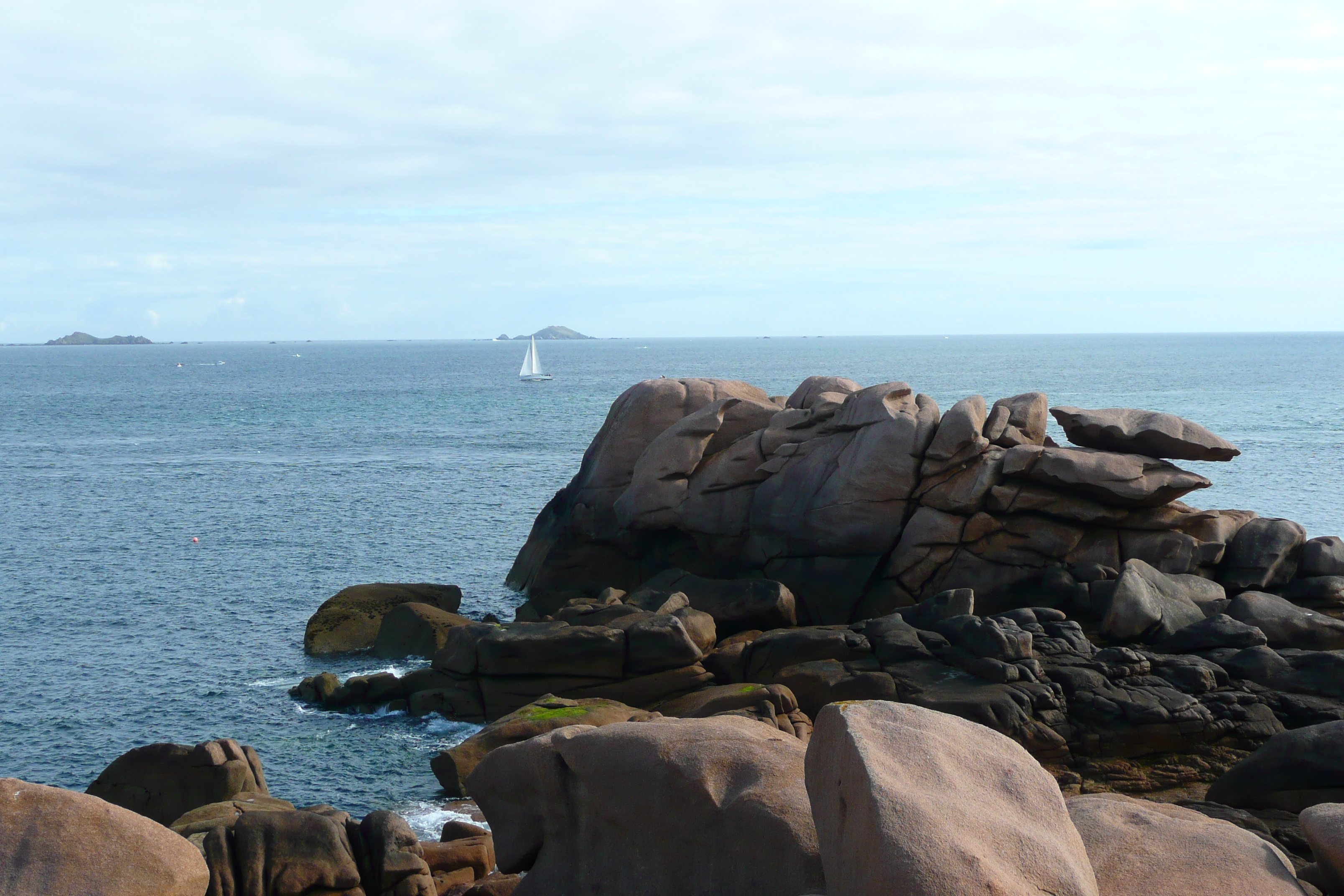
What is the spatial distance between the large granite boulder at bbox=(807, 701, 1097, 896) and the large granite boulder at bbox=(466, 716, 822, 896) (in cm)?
170

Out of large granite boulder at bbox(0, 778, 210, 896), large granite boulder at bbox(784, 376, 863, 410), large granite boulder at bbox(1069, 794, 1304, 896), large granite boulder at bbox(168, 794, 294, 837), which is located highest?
large granite boulder at bbox(784, 376, 863, 410)

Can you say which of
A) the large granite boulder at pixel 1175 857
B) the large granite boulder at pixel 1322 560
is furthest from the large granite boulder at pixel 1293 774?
the large granite boulder at pixel 1322 560

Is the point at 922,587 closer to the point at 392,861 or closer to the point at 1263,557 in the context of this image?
the point at 1263,557

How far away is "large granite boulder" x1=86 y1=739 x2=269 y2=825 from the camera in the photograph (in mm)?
20766

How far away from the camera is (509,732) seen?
2322 centimetres

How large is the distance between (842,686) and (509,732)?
24.1 ft

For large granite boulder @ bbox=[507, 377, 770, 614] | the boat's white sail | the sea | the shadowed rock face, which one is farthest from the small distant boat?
the shadowed rock face

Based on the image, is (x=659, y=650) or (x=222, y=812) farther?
(x=659, y=650)

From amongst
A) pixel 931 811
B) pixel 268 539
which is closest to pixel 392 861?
pixel 931 811

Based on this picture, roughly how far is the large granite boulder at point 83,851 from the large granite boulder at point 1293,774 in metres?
15.6

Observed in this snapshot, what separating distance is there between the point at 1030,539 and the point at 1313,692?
902cm

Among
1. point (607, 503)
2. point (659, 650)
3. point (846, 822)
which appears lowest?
point (659, 650)

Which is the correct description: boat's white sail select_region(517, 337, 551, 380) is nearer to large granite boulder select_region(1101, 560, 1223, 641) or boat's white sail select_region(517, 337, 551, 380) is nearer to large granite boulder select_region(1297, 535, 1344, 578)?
large granite boulder select_region(1297, 535, 1344, 578)

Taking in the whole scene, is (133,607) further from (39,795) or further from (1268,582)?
(1268,582)
